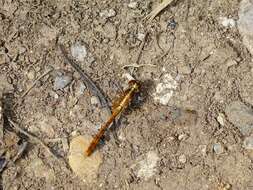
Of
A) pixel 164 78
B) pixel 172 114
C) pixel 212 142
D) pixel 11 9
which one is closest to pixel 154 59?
pixel 164 78

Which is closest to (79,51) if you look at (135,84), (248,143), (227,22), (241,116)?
(135,84)

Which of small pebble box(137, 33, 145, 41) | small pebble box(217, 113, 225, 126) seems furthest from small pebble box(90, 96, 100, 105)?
small pebble box(217, 113, 225, 126)

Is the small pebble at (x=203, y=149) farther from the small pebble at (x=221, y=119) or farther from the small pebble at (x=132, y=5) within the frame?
the small pebble at (x=132, y=5)

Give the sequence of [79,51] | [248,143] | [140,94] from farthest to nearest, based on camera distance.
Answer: [79,51], [140,94], [248,143]

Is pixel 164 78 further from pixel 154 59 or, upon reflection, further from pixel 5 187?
pixel 5 187

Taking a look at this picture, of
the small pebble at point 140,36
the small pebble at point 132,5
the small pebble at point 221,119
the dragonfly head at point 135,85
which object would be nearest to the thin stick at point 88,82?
the dragonfly head at point 135,85

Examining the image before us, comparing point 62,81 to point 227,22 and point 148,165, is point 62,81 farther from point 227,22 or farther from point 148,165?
point 227,22
